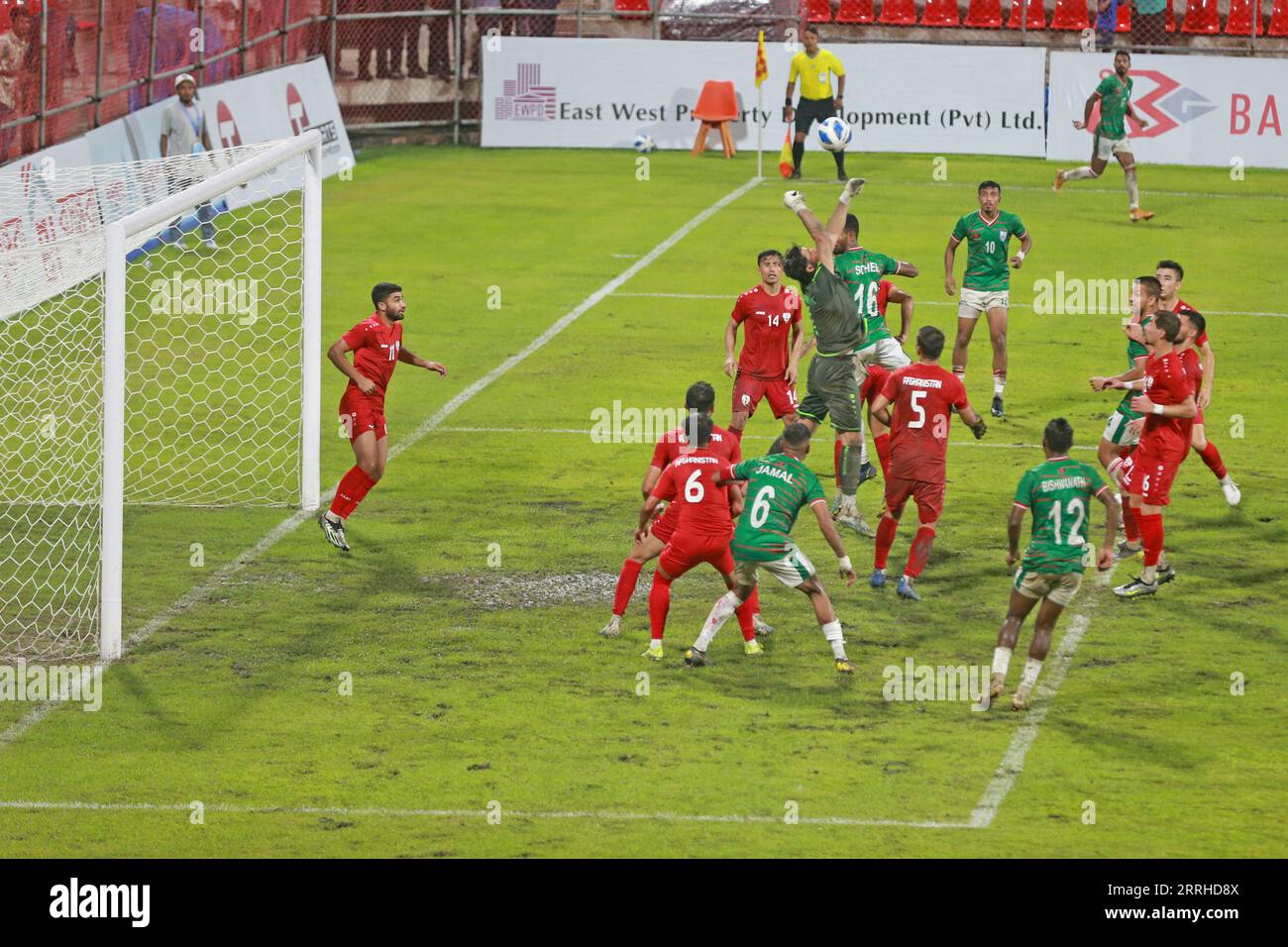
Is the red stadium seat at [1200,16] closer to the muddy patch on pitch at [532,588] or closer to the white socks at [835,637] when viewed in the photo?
the muddy patch on pitch at [532,588]

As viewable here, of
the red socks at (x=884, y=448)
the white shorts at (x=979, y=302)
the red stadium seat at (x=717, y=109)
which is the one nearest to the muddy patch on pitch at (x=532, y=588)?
the red socks at (x=884, y=448)

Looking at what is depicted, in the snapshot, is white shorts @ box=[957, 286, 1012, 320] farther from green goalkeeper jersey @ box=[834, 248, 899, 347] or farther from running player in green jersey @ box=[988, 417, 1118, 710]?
running player in green jersey @ box=[988, 417, 1118, 710]

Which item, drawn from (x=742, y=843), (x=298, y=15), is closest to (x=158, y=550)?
(x=742, y=843)

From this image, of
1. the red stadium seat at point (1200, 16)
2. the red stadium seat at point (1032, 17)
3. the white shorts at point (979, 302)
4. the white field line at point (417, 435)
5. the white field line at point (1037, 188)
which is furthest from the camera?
the red stadium seat at point (1032, 17)

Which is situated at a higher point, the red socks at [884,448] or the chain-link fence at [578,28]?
the chain-link fence at [578,28]

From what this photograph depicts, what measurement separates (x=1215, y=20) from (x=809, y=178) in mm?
11319

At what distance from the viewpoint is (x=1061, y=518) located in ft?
40.2

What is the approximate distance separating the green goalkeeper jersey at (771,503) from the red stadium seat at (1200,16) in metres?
29.7

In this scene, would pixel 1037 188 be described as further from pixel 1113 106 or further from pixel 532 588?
pixel 532 588

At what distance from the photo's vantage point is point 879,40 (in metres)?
40.1

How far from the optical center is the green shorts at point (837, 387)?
16344mm

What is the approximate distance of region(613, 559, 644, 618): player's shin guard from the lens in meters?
13.8

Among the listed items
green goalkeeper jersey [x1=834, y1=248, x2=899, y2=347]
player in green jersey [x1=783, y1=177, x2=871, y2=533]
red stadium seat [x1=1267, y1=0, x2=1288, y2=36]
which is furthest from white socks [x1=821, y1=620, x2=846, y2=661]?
red stadium seat [x1=1267, y1=0, x2=1288, y2=36]

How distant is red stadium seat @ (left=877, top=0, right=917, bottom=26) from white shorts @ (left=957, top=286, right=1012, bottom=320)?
68.0 ft
